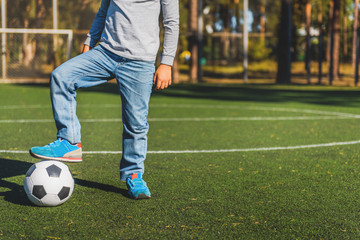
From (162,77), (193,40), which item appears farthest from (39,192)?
(193,40)

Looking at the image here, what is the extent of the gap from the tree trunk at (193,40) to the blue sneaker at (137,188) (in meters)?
21.5

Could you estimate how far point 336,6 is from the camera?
26.1 meters

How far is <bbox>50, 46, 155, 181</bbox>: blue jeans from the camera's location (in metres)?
4.21

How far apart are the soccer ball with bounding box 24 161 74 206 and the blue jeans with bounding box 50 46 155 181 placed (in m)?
0.26

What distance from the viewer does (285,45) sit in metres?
25.1

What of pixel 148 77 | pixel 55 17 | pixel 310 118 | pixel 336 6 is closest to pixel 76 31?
pixel 55 17

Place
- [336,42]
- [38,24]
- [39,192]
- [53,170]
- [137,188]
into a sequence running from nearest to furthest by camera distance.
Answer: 1. [39,192]
2. [53,170]
3. [137,188]
4. [336,42]
5. [38,24]

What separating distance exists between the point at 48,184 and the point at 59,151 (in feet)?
0.92

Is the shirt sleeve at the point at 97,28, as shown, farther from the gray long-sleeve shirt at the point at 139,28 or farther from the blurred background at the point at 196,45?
the blurred background at the point at 196,45

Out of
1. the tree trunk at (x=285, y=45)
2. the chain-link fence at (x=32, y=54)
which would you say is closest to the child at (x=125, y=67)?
the chain-link fence at (x=32, y=54)

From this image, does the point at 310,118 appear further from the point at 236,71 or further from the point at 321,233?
the point at 236,71

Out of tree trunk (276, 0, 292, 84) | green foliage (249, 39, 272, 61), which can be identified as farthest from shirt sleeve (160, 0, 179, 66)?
green foliage (249, 39, 272, 61)

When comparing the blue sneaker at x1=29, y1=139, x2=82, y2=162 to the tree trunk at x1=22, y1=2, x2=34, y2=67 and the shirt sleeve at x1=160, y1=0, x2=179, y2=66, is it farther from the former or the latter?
the tree trunk at x1=22, y1=2, x2=34, y2=67

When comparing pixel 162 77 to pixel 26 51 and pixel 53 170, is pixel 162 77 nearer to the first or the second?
pixel 53 170
